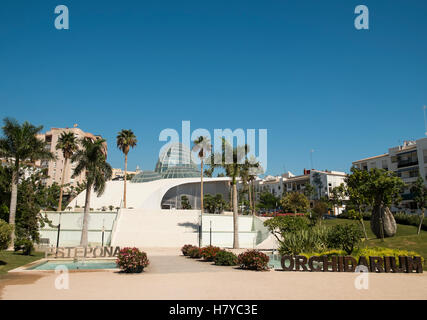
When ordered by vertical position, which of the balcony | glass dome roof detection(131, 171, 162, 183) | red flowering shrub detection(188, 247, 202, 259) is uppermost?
the balcony

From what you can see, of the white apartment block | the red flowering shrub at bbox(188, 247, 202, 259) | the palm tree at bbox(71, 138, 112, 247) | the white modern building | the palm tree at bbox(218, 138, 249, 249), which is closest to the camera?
the red flowering shrub at bbox(188, 247, 202, 259)

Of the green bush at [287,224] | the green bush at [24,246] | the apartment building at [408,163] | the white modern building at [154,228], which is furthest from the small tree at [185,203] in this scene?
the green bush at [24,246]

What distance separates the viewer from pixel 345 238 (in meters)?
17.8

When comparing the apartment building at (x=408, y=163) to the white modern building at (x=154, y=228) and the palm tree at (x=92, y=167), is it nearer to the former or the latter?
the white modern building at (x=154, y=228)

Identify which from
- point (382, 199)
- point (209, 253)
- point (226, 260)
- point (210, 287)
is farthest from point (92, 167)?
point (382, 199)

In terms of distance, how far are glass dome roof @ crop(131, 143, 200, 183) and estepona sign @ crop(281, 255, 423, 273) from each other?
54.9m

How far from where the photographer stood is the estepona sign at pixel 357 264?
1480 cm

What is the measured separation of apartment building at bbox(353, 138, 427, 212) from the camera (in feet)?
177

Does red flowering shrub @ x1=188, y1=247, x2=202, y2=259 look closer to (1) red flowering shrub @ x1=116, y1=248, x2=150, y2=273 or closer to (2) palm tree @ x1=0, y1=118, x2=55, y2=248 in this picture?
(1) red flowering shrub @ x1=116, y1=248, x2=150, y2=273

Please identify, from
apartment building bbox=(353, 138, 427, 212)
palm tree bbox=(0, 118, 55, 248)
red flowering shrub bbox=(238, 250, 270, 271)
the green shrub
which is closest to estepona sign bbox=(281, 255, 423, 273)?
the green shrub
